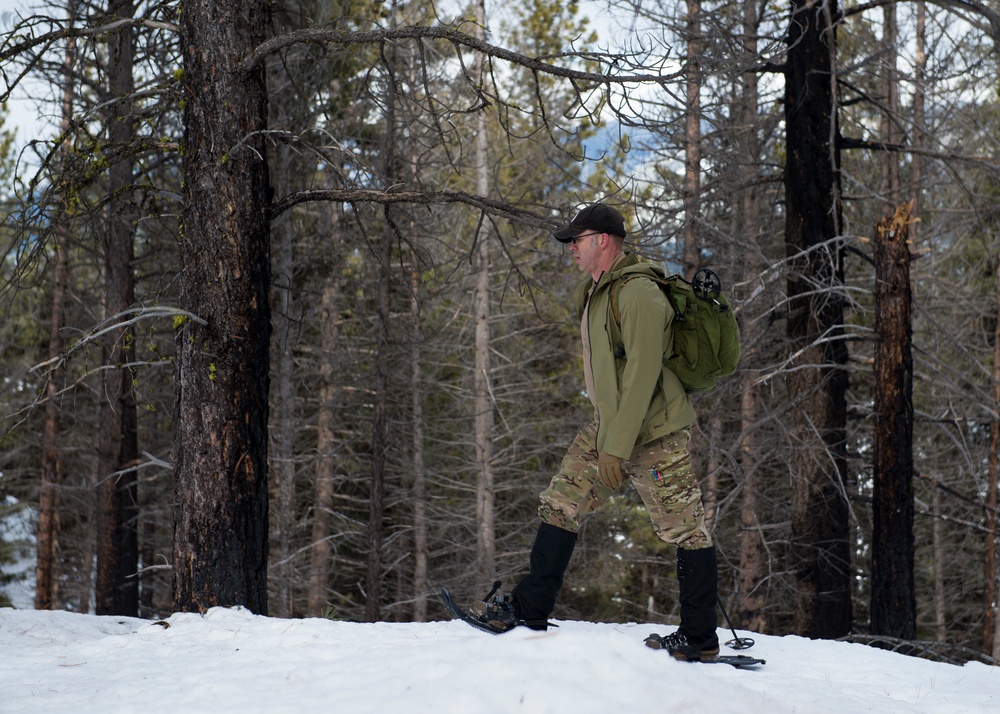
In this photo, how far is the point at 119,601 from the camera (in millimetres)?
14062

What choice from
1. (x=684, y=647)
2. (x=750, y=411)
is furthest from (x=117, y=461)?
(x=684, y=647)

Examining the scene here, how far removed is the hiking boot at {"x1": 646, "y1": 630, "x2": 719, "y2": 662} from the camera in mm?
4684

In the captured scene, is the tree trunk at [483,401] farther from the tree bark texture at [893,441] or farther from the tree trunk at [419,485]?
the tree bark texture at [893,441]

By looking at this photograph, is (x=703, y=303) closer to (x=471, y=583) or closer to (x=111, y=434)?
(x=111, y=434)

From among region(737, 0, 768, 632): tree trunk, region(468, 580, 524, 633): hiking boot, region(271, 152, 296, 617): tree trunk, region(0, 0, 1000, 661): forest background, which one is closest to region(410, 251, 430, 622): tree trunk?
region(0, 0, 1000, 661): forest background

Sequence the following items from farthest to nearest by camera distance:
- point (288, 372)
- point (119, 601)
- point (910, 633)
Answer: point (288, 372)
point (119, 601)
point (910, 633)

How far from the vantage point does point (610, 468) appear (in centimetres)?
440

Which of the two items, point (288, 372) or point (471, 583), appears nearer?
point (288, 372)

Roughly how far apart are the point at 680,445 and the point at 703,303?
736mm

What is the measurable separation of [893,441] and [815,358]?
1119mm

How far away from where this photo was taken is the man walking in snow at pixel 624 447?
4395mm

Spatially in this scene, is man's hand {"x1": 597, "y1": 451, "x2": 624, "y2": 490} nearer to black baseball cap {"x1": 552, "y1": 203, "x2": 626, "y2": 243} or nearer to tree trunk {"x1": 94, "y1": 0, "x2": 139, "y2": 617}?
black baseball cap {"x1": 552, "y1": 203, "x2": 626, "y2": 243}

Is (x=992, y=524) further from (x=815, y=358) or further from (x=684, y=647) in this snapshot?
(x=684, y=647)

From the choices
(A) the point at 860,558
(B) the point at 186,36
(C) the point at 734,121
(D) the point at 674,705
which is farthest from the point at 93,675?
(A) the point at 860,558
